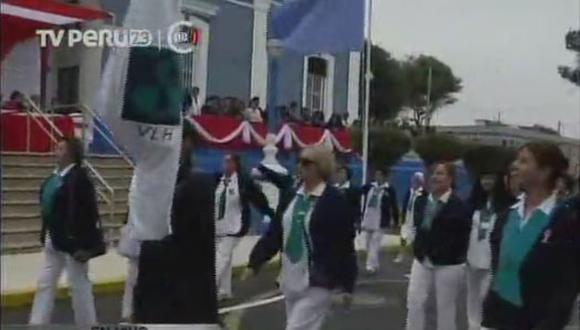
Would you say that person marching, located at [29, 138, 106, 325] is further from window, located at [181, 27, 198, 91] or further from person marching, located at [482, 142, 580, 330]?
person marching, located at [482, 142, 580, 330]

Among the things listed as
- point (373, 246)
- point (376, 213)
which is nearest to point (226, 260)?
point (376, 213)

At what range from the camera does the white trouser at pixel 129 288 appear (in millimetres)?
4027

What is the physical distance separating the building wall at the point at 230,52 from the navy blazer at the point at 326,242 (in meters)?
0.84

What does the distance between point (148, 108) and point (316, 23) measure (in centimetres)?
90

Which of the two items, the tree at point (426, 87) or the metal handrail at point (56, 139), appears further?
the tree at point (426, 87)

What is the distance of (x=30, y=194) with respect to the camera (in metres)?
4.02

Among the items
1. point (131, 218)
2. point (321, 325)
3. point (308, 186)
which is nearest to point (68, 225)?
point (131, 218)

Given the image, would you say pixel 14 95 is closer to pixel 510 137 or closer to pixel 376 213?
pixel 376 213

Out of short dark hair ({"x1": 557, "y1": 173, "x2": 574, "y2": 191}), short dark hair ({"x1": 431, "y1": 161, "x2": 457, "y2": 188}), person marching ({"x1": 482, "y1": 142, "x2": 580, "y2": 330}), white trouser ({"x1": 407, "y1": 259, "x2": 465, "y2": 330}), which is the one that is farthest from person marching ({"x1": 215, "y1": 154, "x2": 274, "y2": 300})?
short dark hair ({"x1": 557, "y1": 173, "x2": 574, "y2": 191})

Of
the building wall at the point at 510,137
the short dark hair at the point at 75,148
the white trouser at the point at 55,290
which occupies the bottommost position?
the white trouser at the point at 55,290

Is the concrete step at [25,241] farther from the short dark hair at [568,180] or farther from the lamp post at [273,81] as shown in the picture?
the short dark hair at [568,180]

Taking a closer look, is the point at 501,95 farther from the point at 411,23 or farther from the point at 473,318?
the point at 473,318

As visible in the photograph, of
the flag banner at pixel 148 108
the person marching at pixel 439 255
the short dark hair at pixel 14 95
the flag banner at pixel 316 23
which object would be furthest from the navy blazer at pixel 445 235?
the short dark hair at pixel 14 95

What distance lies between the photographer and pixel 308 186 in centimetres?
504
